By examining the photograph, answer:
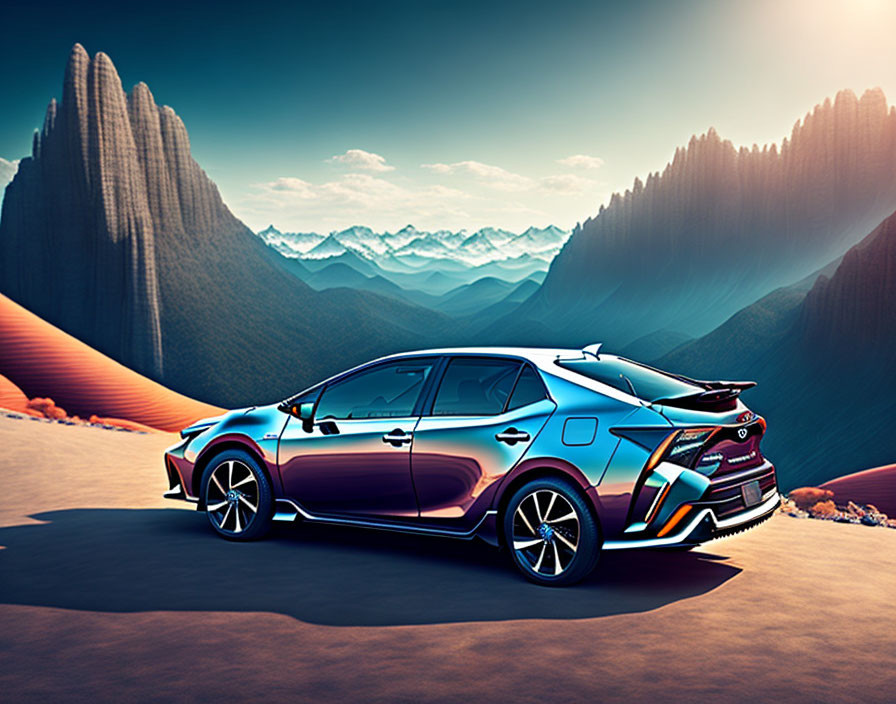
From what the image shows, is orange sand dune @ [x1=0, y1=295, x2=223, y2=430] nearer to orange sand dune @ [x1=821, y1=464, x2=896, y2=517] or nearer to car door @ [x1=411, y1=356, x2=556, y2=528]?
orange sand dune @ [x1=821, y1=464, x2=896, y2=517]

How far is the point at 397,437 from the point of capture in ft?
21.0

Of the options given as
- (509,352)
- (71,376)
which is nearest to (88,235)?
(71,376)

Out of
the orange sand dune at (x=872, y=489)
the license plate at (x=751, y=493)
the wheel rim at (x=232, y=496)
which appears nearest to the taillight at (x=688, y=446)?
the license plate at (x=751, y=493)

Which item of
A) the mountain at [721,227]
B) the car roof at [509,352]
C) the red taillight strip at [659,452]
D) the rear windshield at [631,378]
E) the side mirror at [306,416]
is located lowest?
the red taillight strip at [659,452]

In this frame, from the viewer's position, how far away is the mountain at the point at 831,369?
60.2m

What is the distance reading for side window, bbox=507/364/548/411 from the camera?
237 inches

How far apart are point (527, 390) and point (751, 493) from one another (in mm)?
1670

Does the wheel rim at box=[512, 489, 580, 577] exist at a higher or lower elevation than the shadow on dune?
higher

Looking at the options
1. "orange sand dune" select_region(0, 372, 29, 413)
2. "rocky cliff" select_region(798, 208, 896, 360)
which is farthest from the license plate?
"rocky cliff" select_region(798, 208, 896, 360)

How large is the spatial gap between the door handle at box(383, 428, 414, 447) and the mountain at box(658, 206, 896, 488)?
56150mm

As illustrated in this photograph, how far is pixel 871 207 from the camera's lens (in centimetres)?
12531

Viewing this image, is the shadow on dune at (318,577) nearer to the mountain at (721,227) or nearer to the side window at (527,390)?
the side window at (527,390)

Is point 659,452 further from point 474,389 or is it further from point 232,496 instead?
point 232,496

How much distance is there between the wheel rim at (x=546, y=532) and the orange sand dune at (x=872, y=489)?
22603 millimetres
